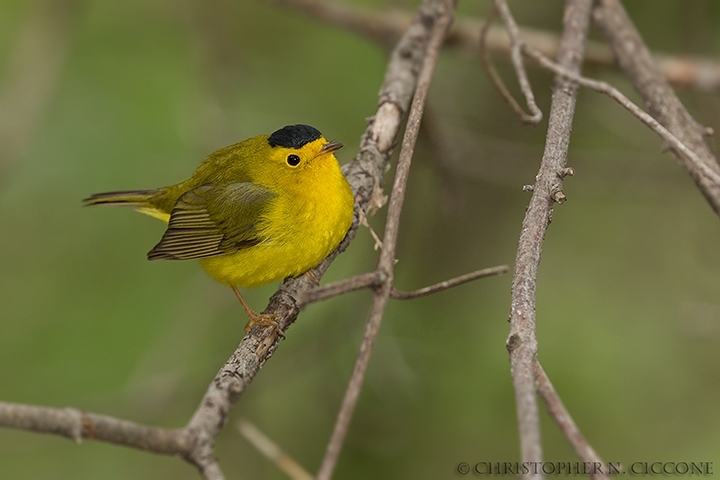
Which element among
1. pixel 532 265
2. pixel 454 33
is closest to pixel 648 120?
pixel 532 265

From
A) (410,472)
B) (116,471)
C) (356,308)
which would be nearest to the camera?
(356,308)

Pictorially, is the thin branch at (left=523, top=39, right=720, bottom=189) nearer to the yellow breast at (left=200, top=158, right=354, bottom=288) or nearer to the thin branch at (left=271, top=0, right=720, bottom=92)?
the yellow breast at (left=200, top=158, right=354, bottom=288)

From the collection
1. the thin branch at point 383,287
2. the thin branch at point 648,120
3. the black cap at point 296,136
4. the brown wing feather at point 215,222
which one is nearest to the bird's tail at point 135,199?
the brown wing feather at point 215,222

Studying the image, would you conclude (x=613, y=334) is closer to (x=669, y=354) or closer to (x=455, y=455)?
(x=669, y=354)

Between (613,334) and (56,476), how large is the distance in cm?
396

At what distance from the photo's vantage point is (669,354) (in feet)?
19.3

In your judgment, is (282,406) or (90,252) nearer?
(282,406)

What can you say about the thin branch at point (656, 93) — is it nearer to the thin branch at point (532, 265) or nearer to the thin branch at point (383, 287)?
the thin branch at point (532, 265)

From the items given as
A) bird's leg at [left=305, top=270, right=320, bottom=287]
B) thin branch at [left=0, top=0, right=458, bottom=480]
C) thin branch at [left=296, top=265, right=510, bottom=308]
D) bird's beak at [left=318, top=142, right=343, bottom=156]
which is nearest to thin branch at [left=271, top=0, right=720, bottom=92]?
thin branch at [left=0, top=0, right=458, bottom=480]

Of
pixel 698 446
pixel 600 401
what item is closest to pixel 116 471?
pixel 600 401

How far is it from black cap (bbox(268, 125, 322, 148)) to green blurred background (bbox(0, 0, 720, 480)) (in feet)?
2.90

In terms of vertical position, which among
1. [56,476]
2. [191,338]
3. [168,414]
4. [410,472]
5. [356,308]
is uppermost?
[356,308]

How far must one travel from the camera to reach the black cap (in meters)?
4.05

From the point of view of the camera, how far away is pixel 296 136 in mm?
4086
